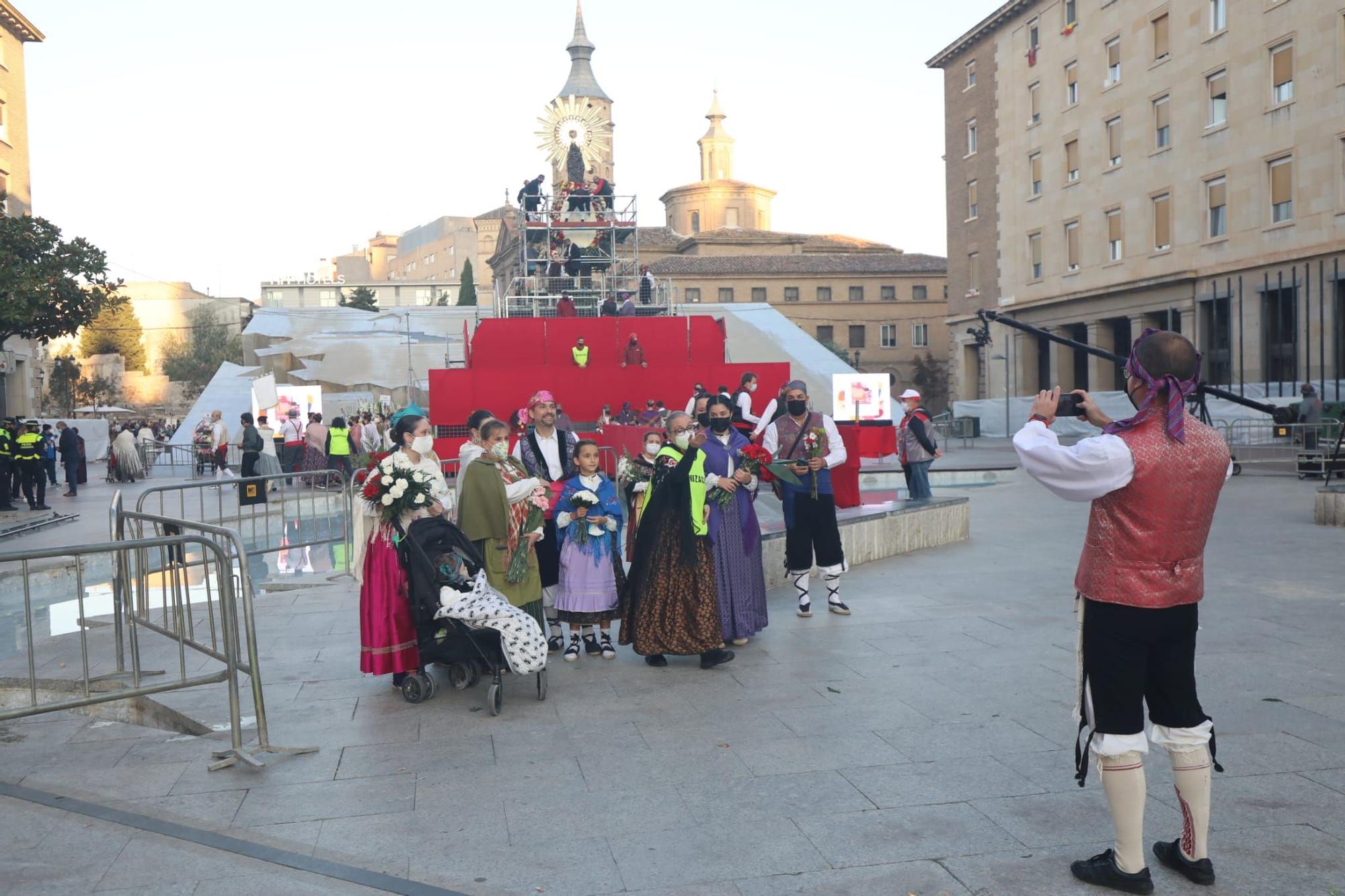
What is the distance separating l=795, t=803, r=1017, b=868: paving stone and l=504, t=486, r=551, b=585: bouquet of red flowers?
3.19 metres

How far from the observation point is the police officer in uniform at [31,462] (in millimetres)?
19688

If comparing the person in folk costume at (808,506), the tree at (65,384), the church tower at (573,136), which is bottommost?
the person in folk costume at (808,506)

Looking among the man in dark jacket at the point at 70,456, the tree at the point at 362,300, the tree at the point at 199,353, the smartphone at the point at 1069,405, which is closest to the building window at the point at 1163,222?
the man in dark jacket at the point at 70,456

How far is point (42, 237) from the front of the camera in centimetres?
2333

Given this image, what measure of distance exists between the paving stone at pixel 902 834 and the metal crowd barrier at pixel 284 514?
8128 millimetres

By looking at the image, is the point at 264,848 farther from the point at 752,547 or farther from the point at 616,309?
the point at 616,309

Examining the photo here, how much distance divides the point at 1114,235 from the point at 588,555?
33762 mm

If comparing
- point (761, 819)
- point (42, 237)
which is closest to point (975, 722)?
point (761, 819)

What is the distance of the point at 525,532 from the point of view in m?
7.32

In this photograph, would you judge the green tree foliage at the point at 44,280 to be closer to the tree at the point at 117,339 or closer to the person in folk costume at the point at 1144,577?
the person in folk costume at the point at 1144,577

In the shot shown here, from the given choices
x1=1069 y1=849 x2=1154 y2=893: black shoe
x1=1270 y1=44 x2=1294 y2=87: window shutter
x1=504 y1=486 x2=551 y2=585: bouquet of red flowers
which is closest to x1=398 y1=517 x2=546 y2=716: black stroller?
x1=504 y1=486 x2=551 y2=585: bouquet of red flowers

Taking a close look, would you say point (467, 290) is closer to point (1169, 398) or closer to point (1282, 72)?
point (1282, 72)

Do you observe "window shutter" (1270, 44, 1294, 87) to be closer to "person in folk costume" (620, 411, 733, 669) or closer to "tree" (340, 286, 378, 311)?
"person in folk costume" (620, 411, 733, 669)

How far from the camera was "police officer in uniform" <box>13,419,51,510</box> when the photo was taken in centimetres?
1969
